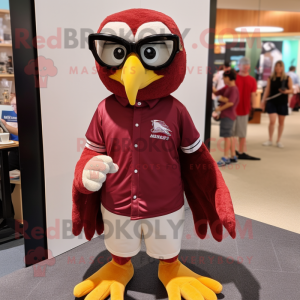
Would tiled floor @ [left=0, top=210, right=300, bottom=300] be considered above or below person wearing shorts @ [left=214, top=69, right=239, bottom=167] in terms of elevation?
below

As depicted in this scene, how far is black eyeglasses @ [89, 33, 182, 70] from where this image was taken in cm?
134

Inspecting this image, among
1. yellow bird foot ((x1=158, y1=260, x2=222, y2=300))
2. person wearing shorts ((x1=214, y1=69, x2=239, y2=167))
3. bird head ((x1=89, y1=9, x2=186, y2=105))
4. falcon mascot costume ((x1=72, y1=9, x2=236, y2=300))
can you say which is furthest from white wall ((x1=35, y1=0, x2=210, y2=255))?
person wearing shorts ((x1=214, y1=69, x2=239, y2=167))

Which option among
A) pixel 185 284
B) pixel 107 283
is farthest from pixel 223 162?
pixel 107 283

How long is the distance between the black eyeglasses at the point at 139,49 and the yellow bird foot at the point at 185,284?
1.06 metres

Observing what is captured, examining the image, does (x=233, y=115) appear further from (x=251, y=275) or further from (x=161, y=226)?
(x=161, y=226)

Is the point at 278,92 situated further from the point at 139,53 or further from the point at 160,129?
the point at 139,53

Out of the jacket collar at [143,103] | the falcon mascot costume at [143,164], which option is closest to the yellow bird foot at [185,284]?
the falcon mascot costume at [143,164]

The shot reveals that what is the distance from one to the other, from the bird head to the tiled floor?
1.06 m

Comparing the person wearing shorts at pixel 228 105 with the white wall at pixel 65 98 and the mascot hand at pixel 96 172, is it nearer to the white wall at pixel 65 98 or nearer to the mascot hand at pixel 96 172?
the white wall at pixel 65 98

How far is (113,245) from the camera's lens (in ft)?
5.41

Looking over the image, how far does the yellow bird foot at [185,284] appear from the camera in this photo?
5.24ft

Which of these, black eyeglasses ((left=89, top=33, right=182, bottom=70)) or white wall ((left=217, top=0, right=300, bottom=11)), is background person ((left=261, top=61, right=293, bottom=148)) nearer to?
white wall ((left=217, top=0, right=300, bottom=11))

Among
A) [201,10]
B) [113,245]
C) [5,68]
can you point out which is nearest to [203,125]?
[201,10]

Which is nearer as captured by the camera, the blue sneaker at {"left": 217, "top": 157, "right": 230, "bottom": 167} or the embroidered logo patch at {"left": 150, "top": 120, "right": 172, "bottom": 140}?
the embroidered logo patch at {"left": 150, "top": 120, "right": 172, "bottom": 140}
